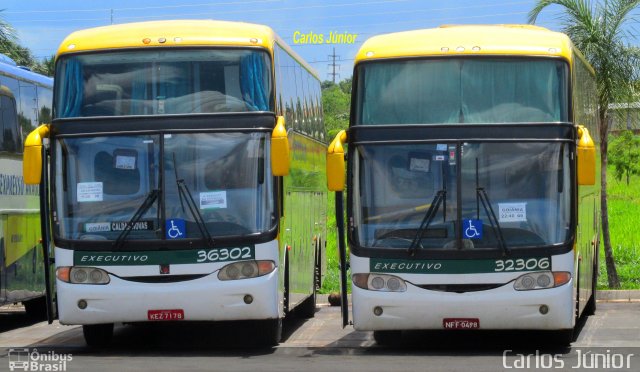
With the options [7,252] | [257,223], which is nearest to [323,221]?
[7,252]

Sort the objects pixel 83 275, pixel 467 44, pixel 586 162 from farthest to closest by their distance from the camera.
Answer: pixel 467 44 → pixel 83 275 → pixel 586 162

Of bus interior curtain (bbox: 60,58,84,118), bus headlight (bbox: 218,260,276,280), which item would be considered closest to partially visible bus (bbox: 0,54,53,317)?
bus interior curtain (bbox: 60,58,84,118)

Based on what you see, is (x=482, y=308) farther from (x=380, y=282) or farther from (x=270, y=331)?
(x=270, y=331)

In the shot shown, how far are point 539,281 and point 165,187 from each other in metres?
4.14

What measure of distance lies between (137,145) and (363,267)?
281 cm

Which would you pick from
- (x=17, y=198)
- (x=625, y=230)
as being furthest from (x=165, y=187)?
(x=625, y=230)

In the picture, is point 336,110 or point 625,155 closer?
point 625,155

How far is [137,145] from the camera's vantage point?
525 inches

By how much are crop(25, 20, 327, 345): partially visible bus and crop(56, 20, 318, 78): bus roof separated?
0.02 meters

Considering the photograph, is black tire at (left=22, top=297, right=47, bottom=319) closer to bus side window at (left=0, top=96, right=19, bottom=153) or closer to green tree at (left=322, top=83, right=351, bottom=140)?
bus side window at (left=0, top=96, right=19, bottom=153)

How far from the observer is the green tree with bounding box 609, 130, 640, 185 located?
53597 millimetres

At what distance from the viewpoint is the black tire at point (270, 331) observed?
14.1 m

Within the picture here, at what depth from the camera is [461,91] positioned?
13.3 meters

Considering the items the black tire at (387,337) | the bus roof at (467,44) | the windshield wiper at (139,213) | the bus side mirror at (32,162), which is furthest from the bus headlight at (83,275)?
the bus roof at (467,44)
